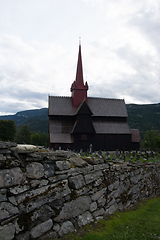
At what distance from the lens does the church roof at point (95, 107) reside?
3747 centimetres

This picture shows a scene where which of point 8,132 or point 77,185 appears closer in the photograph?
point 77,185

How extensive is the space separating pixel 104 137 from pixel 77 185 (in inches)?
1263

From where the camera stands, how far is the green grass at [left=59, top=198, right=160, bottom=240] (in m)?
5.18

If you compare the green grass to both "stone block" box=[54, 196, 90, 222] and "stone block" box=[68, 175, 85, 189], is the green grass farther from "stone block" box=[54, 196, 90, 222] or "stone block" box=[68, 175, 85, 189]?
"stone block" box=[68, 175, 85, 189]

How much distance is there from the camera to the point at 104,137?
37219 millimetres

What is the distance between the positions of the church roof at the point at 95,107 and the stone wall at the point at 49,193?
30.7 meters

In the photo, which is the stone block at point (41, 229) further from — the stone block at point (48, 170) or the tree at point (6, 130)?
the tree at point (6, 130)

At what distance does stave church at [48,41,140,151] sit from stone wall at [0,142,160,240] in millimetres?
26996

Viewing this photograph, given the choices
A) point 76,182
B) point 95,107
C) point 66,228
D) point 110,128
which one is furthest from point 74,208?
point 95,107

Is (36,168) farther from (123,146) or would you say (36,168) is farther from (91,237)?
(123,146)

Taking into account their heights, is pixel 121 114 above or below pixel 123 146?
above

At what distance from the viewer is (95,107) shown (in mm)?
39969

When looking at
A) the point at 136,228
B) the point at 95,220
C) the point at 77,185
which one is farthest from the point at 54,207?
the point at 136,228

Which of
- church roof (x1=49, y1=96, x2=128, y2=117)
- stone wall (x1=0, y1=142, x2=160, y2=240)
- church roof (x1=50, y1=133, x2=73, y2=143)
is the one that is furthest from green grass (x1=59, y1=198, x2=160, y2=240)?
church roof (x1=49, y1=96, x2=128, y2=117)
